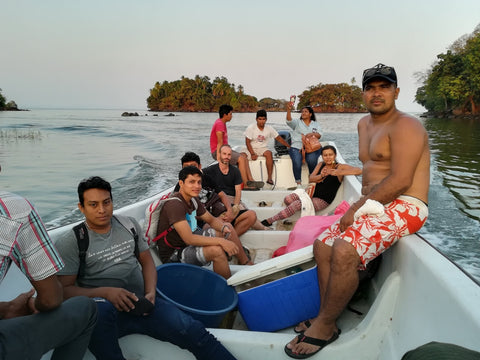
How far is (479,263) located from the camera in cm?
420

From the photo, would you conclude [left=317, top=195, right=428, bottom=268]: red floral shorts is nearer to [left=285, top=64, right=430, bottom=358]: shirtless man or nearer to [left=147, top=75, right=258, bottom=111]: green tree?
[left=285, top=64, right=430, bottom=358]: shirtless man

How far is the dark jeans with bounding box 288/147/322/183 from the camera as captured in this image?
5938 mm

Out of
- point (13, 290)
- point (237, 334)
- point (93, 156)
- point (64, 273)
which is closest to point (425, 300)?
point (237, 334)

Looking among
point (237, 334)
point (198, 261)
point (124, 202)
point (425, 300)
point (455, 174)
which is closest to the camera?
point (425, 300)

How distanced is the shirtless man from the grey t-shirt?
40.2 inches

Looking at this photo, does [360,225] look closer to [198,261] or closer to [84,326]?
[198,261]

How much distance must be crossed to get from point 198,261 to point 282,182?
4205 mm

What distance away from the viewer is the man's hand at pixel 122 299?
1.65 m

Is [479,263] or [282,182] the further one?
[282,182]

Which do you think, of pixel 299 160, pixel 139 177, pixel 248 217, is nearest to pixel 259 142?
pixel 299 160

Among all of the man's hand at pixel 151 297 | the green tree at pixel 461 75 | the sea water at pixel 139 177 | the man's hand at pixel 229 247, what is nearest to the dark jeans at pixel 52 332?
the man's hand at pixel 151 297

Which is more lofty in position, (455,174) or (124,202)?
(124,202)

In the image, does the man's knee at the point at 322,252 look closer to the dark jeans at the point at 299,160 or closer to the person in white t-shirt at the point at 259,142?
the dark jeans at the point at 299,160

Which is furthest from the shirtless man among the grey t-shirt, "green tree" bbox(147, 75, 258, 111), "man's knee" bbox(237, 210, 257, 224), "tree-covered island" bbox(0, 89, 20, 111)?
"green tree" bbox(147, 75, 258, 111)
